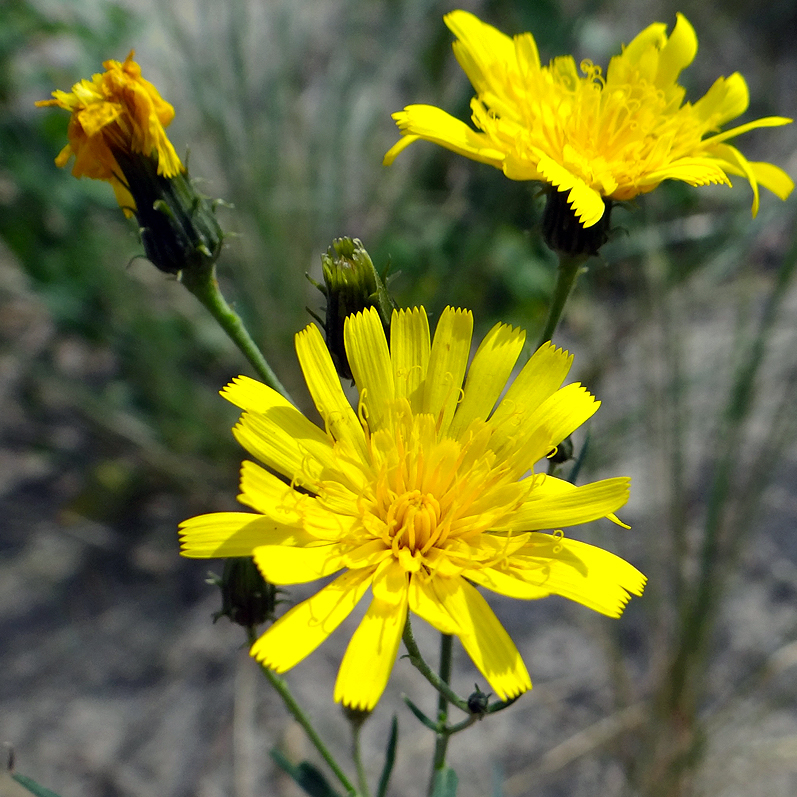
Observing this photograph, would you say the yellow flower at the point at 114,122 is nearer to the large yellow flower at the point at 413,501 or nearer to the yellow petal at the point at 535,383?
the large yellow flower at the point at 413,501

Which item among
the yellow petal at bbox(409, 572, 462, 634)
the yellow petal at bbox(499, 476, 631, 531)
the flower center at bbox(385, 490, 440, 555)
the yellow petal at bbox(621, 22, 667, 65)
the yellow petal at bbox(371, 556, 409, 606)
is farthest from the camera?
the yellow petal at bbox(621, 22, 667, 65)

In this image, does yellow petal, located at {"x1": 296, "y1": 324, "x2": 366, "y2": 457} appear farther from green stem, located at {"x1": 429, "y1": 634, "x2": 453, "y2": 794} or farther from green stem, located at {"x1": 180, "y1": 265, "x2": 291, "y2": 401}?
green stem, located at {"x1": 429, "y1": 634, "x2": 453, "y2": 794}

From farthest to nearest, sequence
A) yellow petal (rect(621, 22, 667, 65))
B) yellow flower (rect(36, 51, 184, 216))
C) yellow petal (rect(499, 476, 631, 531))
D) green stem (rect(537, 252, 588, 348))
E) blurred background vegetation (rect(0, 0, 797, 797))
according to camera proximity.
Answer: blurred background vegetation (rect(0, 0, 797, 797)) < yellow petal (rect(621, 22, 667, 65)) < green stem (rect(537, 252, 588, 348)) < yellow flower (rect(36, 51, 184, 216)) < yellow petal (rect(499, 476, 631, 531))

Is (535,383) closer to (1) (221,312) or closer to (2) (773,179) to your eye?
(1) (221,312)

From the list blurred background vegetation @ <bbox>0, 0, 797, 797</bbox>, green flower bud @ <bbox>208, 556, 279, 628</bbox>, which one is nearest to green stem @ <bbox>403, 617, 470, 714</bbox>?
green flower bud @ <bbox>208, 556, 279, 628</bbox>

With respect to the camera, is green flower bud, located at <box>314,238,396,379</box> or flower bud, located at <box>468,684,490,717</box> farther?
green flower bud, located at <box>314,238,396,379</box>

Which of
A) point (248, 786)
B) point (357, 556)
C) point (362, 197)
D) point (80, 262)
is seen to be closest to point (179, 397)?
point (80, 262)

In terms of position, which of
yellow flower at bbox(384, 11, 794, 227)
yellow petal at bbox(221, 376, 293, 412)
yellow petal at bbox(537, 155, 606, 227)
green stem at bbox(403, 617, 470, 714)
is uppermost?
yellow flower at bbox(384, 11, 794, 227)

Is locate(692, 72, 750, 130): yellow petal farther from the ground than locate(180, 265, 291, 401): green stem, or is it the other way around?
locate(692, 72, 750, 130): yellow petal
